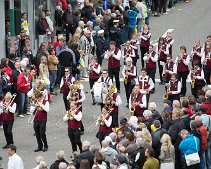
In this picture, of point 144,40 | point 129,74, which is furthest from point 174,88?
point 144,40

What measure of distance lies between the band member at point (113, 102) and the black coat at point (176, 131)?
332 cm

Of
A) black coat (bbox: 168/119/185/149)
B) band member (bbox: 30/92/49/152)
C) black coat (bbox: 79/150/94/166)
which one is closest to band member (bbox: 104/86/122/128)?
band member (bbox: 30/92/49/152)

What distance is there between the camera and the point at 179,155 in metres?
23.5

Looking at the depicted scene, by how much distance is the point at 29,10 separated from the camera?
35500 millimetres

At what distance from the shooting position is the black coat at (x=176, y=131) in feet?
76.7

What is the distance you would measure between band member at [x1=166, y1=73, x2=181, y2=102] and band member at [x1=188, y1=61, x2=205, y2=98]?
40.5 inches

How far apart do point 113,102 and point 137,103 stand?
66 centimetres

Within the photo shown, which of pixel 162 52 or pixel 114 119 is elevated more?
pixel 162 52

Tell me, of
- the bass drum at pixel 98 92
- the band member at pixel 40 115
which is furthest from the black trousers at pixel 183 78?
the band member at pixel 40 115

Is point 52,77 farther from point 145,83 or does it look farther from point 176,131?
point 176,131

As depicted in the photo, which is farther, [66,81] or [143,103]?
[66,81]

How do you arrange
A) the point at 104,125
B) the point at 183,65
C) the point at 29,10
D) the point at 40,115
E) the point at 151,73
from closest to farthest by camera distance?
1. the point at 104,125
2. the point at 40,115
3. the point at 183,65
4. the point at 151,73
5. the point at 29,10

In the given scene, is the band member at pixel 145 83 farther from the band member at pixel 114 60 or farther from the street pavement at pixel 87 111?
the band member at pixel 114 60

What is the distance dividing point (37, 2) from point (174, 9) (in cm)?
1002
